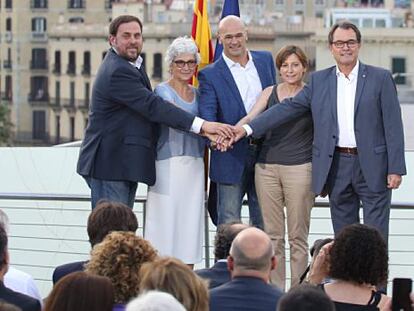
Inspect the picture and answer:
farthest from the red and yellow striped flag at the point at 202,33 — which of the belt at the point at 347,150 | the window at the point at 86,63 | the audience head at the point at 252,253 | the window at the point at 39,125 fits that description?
the window at the point at 39,125

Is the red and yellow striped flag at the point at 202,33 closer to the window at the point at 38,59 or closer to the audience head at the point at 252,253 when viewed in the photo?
the audience head at the point at 252,253

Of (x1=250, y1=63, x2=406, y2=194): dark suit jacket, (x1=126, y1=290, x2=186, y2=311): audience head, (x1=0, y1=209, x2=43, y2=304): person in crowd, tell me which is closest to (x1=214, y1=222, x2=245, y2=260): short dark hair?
(x1=0, y1=209, x2=43, y2=304): person in crowd

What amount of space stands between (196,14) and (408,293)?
15.4 ft

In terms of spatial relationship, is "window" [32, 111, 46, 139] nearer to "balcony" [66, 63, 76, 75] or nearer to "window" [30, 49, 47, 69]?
"window" [30, 49, 47, 69]

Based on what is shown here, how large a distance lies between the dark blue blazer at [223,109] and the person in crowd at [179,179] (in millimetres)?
89

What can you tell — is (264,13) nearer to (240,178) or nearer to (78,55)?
(78,55)

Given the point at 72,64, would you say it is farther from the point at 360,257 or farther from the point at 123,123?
the point at 360,257

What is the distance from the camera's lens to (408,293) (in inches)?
288

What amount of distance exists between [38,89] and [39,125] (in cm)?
234

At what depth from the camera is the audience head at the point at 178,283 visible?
7.06 meters

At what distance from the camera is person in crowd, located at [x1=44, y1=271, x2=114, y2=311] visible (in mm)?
6859

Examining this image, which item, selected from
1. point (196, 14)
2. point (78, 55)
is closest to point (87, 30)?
point (78, 55)

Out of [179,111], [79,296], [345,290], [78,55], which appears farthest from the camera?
[78,55]

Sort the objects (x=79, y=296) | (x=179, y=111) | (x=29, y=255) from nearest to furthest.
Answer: (x=79, y=296) < (x=179, y=111) < (x=29, y=255)
